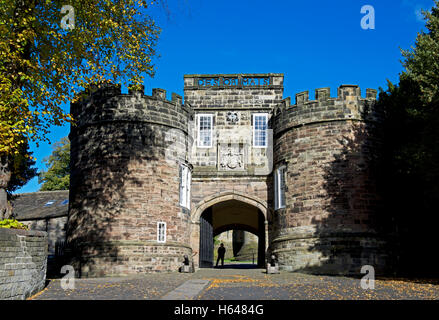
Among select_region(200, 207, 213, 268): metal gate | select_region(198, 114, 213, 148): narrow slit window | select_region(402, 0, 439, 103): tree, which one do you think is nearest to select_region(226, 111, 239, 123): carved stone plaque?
select_region(198, 114, 213, 148): narrow slit window

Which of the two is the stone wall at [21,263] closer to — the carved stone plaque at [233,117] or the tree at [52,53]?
the tree at [52,53]

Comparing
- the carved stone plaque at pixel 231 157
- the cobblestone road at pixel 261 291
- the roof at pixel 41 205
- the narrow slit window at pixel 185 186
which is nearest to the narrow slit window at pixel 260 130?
the carved stone plaque at pixel 231 157

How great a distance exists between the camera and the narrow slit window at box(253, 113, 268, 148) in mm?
23281

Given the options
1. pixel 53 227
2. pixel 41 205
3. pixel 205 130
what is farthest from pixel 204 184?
pixel 41 205

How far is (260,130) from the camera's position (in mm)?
23469

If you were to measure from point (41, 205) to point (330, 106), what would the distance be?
2589 centimetres

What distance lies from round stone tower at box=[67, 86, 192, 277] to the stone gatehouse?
43 mm

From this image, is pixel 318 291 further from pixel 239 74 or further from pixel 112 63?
pixel 239 74

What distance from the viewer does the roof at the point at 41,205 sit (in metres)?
34.8

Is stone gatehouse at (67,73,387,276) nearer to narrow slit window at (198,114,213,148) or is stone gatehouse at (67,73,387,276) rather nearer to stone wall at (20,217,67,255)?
narrow slit window at (198,114,213,148)

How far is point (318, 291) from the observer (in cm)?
1221

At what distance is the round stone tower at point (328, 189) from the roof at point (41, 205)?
62.7 feet

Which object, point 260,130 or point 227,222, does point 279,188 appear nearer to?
point 260,130
